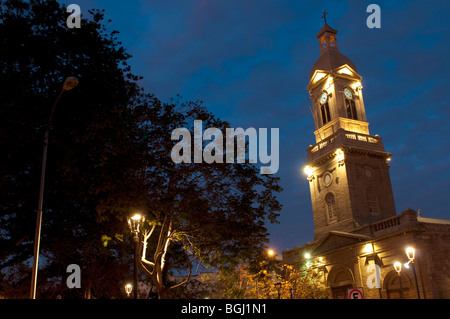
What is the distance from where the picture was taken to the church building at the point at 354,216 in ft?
116

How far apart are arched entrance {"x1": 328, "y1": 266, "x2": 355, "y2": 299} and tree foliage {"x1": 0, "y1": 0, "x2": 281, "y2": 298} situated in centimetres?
1944

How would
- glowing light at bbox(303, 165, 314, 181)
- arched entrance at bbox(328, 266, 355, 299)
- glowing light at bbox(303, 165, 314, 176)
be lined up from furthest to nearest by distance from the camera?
1. glowing light at bbox(303, 165, 314, 176)
2. glowing light at bbox(303, 165, 314, 181)
3. arched entrance at bbox(328, 266, 355, 299)

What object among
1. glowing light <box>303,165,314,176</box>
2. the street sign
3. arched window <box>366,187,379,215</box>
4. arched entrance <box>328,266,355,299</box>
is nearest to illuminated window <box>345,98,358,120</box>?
glowing light <box>303,165,314,176</box>

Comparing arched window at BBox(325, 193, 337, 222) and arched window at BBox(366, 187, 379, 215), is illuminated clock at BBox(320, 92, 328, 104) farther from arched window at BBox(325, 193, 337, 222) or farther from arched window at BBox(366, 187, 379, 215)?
arched window at BBox(366, 187, 379, 215)

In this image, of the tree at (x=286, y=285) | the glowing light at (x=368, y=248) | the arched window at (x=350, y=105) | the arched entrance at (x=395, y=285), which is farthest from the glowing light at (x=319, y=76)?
the arched entrance at (x=395, y=285)

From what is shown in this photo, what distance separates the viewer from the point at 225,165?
78.4 ft

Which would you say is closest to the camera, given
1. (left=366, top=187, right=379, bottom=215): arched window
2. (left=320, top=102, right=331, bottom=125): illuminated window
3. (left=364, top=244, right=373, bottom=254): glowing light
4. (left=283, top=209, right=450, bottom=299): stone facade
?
(left=283, top=209, right=450, bottom=299): stone facade

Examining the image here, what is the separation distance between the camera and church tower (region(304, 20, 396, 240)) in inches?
1766

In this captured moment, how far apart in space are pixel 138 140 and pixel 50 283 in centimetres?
2129

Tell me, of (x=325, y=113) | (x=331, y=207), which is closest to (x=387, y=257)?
(x=331, y=207)

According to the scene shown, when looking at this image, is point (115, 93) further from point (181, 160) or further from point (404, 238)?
point (404, 238)

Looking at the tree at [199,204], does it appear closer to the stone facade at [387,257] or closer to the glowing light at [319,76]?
the stone facade at [387,257]

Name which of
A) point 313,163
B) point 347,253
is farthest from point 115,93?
point 313,163

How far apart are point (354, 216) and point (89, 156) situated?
3257 cm
